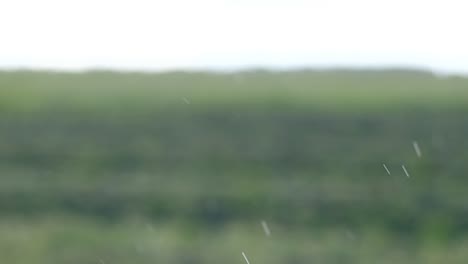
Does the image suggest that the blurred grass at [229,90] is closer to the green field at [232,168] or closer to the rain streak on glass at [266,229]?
the green field at [232,168]

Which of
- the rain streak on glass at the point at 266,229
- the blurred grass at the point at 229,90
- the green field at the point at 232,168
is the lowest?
the rain streak on glass at the point at 266,229

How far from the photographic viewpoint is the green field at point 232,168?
5.25 m

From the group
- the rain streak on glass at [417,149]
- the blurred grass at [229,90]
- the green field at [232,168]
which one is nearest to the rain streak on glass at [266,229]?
the green field at [232,168]

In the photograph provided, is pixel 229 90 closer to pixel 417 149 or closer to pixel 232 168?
pixel 232 168

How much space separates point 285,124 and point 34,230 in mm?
1946

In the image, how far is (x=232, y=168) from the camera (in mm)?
6145

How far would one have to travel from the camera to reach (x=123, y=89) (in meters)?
7.11

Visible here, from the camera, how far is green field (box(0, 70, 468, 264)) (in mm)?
5246

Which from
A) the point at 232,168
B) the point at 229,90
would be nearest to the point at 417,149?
the point at 232,168

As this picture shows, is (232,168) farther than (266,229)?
Yes

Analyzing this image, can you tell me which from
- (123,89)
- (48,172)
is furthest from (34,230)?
(123,89)

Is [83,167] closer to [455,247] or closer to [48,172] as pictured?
[48,172]

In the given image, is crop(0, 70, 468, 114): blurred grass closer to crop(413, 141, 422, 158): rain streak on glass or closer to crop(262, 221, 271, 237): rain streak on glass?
crop(413, 141, 422, 158): rain streak on glass

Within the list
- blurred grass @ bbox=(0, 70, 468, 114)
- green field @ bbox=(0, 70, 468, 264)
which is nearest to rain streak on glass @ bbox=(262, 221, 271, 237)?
green field @ bbox=(0, 70, 468, 264)
